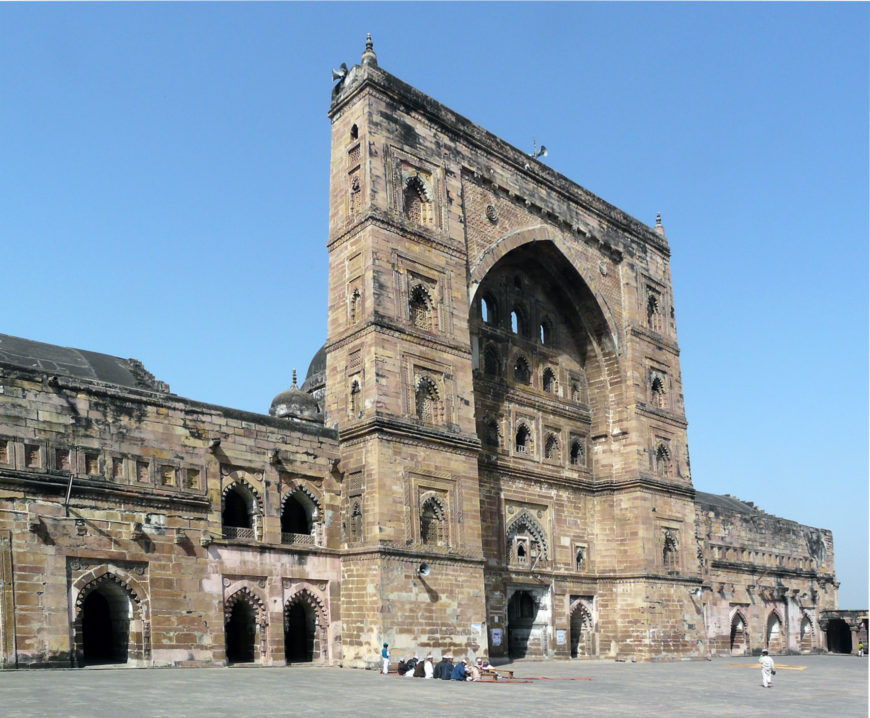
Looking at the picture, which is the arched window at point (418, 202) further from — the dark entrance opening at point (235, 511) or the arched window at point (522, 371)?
the dark entrance opening at point (235, 511)

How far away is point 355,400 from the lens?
2469 cm

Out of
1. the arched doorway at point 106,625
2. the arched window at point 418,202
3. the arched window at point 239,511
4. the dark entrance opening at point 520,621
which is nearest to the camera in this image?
the arched doorway at point 106,625

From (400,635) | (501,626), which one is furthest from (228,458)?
(501,626)

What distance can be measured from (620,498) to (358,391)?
11.5m

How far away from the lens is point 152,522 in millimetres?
20891

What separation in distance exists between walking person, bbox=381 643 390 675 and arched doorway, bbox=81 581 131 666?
546 cm

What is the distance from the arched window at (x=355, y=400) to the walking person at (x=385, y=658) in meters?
5.66

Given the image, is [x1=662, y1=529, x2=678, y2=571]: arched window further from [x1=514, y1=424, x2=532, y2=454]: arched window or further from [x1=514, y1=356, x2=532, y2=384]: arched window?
[x1=514, y1=356, x2=532, y2=384]: arched window

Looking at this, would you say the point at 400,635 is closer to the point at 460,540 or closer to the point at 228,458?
the point at 460,540

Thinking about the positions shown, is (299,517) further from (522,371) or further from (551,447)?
(551,447)

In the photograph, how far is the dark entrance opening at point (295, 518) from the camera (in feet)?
80.0

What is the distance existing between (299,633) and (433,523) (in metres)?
4.28

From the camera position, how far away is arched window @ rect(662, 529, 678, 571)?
105ft

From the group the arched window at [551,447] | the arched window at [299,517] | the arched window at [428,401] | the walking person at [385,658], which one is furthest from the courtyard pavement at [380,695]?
the arched window at [551,447]
